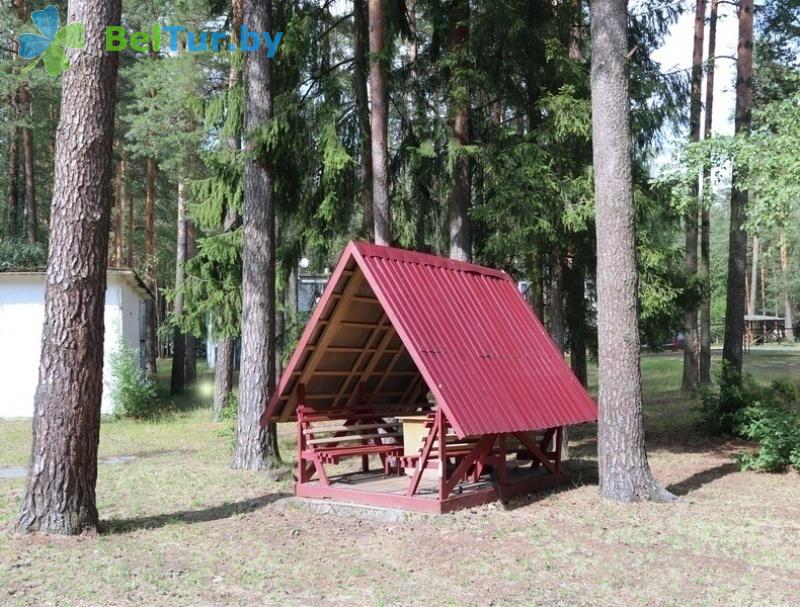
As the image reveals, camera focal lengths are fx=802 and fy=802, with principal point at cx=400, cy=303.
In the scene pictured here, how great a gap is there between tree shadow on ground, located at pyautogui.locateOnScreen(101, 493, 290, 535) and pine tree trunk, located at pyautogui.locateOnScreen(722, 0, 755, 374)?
10.7 meters

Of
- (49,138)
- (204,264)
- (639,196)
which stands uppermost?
(49,138)

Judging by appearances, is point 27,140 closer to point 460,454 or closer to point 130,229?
point 130,229

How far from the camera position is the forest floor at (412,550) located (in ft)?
20.0

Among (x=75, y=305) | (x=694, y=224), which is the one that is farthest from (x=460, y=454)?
(x=694, y=224)

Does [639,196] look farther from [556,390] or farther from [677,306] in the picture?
[556,390]

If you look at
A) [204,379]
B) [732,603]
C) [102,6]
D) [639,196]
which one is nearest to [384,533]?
[732,603]

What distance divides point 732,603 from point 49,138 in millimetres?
29084

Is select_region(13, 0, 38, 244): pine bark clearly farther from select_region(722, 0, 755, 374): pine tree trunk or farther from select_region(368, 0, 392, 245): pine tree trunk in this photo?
select_region(722, 0, 755, 374): pine tree trunk

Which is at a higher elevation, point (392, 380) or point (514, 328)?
point (514, 328)

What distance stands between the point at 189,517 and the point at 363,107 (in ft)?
26.4

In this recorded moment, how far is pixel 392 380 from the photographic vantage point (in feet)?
39.1

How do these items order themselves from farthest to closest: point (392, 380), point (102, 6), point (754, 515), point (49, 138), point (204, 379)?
point (204, 379), point (49, 138), point (392, 380), point (754, 515), point (102, 6)

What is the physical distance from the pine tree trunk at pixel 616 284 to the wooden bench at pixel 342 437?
2841 mm

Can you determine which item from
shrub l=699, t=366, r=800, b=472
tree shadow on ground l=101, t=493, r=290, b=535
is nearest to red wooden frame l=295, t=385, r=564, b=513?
tree shadow on ground l=101, t=493, r=290, b=535
